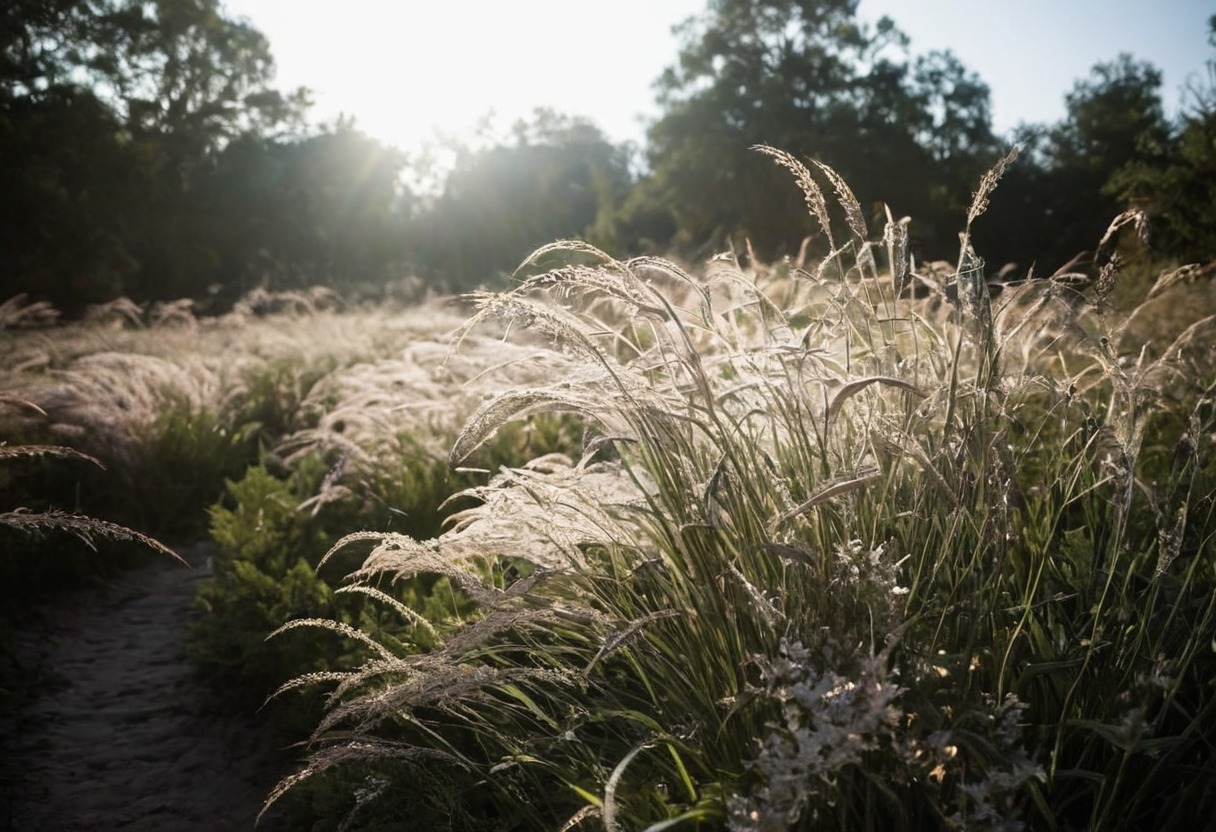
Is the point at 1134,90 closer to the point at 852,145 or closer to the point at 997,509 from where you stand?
the point at 852,145

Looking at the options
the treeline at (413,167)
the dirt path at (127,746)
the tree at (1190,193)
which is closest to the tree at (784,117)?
the treeline at (413,167)

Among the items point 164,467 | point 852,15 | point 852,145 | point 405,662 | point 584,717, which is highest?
point 852,15

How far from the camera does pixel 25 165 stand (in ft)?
57.6

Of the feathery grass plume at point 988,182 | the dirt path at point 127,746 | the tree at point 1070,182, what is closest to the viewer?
the feathery grass plume at point 988,182

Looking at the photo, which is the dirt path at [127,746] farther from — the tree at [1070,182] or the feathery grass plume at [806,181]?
the tree at [1070,182]

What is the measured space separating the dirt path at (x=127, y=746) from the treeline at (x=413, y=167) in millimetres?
15116

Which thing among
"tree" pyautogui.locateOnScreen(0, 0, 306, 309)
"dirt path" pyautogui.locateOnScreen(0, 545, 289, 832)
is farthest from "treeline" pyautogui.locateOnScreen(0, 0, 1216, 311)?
"dirt path" pyautogui.locateOnScreen(0, 545, 289, 832)

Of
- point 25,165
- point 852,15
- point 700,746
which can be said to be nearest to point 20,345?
point 700,746

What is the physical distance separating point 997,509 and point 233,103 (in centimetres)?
3667

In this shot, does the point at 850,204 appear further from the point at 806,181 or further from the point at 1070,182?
the point at 1070,182

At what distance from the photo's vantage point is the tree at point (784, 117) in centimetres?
2847

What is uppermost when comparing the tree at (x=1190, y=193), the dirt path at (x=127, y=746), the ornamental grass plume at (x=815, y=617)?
the tree at (x=1190, y=193)

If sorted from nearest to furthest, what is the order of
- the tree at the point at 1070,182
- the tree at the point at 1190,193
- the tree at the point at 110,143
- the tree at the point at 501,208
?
the tree at the point at 1190,193
the tree at the point at 110,143
the tree at the point at 1070,182
the tree at the point at 501,208

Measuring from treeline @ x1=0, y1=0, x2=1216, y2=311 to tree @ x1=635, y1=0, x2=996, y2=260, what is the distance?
9 cm
